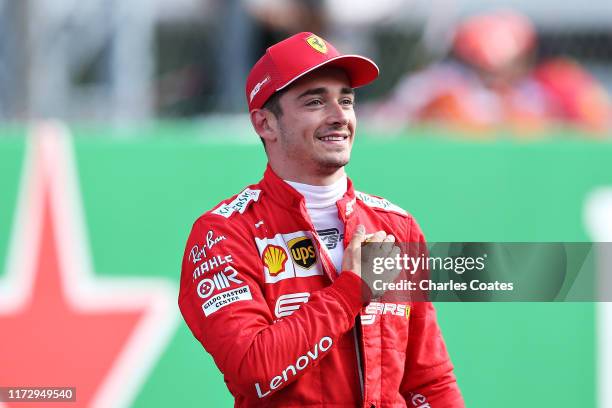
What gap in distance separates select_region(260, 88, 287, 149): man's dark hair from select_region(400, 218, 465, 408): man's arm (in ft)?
2.07

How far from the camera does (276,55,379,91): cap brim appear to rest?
276cm

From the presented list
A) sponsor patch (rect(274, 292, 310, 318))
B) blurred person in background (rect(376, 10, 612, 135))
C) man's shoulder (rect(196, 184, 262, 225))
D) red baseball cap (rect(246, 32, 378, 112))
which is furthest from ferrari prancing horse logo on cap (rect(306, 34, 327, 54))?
blurred person in background (rect(376, 10, 612, 135))

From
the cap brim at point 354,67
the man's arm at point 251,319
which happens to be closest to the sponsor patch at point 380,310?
the man's arm at point 251,319

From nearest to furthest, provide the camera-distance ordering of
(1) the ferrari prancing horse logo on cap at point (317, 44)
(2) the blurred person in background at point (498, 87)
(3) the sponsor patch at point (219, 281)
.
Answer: (3) the sponsor patch at point (219, 281) → (1) the ferrari prancing horse logo on cap at point (317, 44) → (2) the blurred person in background at point (498, 87)

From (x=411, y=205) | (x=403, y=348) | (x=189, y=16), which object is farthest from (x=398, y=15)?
(x=403, y=348)

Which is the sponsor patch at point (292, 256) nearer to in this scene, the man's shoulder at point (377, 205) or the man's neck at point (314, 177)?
the man's neck at point (314, 177)

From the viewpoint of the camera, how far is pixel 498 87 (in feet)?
24.3

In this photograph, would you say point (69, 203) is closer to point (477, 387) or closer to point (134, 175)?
point (134, 175)

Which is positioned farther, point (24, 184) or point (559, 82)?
point (559, 82)

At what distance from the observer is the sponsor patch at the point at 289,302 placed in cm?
273

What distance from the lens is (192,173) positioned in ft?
14.6

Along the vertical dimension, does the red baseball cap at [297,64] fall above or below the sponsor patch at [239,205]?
above

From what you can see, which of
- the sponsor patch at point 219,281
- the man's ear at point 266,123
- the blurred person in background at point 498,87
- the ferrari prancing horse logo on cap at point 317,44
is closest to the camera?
the sponsor patch at point 219,281

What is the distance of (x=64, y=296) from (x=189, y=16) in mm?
5204
